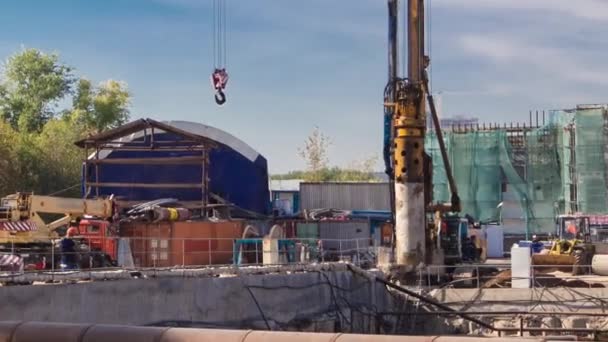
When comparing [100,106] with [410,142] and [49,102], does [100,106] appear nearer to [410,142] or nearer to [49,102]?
[49,102]

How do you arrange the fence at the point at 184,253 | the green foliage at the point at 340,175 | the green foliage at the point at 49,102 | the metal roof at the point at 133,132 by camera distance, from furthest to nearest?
the green foliage at the point at 340,175 → the green foliage at the point at 49,102 → the metal roof at the point at 133,132 → the fence at the point at 184,253

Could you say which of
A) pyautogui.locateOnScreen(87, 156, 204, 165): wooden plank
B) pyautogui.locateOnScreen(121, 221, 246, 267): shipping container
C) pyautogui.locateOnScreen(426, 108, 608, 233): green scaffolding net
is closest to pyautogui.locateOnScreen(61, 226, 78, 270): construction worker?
pyautogui.locateOnScreen(121, 221, 246, 267): shipping container

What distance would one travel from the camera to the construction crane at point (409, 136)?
32625 mm

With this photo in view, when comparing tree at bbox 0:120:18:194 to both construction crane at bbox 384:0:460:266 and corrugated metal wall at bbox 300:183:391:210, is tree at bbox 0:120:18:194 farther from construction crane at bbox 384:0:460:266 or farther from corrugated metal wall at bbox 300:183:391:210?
construction crane at bbox 384:0:460:266

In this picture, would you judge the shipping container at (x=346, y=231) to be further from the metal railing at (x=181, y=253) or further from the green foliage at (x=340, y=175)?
the green foliage at (x=340, y=175)

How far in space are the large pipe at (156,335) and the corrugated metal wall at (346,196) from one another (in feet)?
153

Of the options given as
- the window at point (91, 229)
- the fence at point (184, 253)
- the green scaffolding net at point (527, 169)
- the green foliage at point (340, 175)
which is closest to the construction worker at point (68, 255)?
the fence at point (184, 253)

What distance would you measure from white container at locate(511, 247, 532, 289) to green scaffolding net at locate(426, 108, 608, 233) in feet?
109

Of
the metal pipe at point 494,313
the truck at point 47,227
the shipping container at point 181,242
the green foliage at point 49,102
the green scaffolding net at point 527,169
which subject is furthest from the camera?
the green foliage at point 49,102

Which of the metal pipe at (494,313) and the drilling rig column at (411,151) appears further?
the drilling rig column at (411,151)

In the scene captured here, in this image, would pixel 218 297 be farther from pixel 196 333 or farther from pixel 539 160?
pixel 539 160

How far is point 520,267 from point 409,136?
19.9ft

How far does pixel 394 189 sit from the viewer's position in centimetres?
3372

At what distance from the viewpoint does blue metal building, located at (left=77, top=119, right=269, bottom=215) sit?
38625mm
